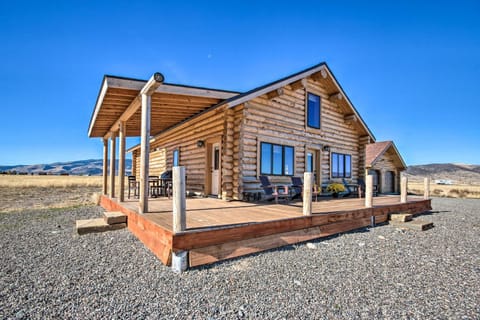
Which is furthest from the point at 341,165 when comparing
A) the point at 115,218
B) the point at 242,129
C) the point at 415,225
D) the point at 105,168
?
the point at 105,168

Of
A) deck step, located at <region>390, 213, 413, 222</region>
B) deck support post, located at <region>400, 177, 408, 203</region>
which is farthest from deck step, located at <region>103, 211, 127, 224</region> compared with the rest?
deck support post, located at <region>400, 177, 408, 203</region>

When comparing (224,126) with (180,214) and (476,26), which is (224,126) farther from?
(476,26)

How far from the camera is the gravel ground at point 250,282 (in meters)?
2.37

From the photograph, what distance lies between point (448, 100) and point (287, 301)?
52.9 meters

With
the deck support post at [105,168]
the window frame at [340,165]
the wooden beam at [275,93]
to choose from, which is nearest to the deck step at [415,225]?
the window frame at [340,165]

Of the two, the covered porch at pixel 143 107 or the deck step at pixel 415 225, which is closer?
the covered porch at pixel 143 107

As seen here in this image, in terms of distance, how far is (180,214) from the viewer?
329cm

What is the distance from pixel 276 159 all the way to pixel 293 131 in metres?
1.52

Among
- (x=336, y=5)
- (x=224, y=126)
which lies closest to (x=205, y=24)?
(x=336, y=5)

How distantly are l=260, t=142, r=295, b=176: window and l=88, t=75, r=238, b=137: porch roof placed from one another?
235 centimetres

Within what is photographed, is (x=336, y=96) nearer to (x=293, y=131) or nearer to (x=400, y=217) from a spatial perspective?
(x=293, y=131)

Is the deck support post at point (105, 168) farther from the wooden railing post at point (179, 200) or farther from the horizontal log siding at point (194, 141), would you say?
the wooden railing post at point (179, 200)

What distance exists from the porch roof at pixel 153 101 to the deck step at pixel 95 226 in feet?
9.81

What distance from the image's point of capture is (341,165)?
37.8 ft
